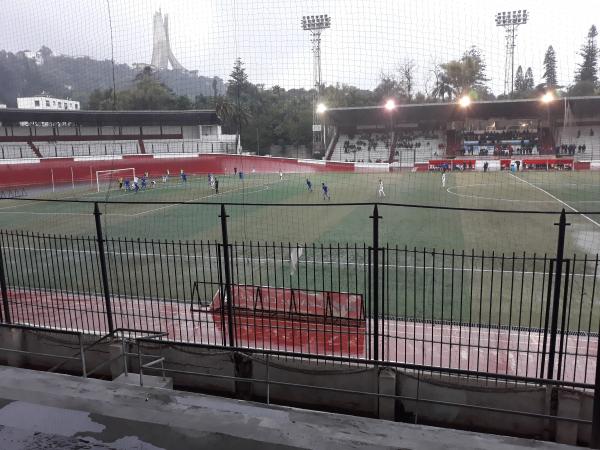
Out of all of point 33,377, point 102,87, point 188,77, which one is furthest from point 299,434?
point 102,87

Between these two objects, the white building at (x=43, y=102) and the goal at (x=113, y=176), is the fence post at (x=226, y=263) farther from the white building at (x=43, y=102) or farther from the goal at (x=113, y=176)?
the white building at (x=43, y=102)

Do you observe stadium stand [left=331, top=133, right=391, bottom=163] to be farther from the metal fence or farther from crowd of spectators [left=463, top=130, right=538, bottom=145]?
the metal fence

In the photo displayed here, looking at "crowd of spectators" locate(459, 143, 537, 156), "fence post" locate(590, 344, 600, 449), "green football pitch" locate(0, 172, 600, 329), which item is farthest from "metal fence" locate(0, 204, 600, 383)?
"crowd of spectators" locate(459, 143, 537, 156)

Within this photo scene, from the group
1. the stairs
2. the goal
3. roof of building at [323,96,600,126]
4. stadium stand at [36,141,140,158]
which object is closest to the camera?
the goal

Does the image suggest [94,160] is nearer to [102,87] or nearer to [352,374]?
[102,87]

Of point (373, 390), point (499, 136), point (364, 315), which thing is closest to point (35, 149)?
point (499, 136)

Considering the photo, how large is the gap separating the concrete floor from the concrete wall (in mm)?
966

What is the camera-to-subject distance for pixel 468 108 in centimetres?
5334

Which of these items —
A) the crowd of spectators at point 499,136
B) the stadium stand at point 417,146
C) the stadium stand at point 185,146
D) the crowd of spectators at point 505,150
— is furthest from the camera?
the stadium stand at point 185,146

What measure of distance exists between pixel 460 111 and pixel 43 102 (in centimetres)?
7728

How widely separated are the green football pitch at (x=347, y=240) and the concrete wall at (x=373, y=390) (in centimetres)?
101

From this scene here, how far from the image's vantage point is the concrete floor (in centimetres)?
446

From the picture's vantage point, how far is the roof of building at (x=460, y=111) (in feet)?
167

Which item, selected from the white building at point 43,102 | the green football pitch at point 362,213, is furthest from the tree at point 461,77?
the white building at point 43,102
